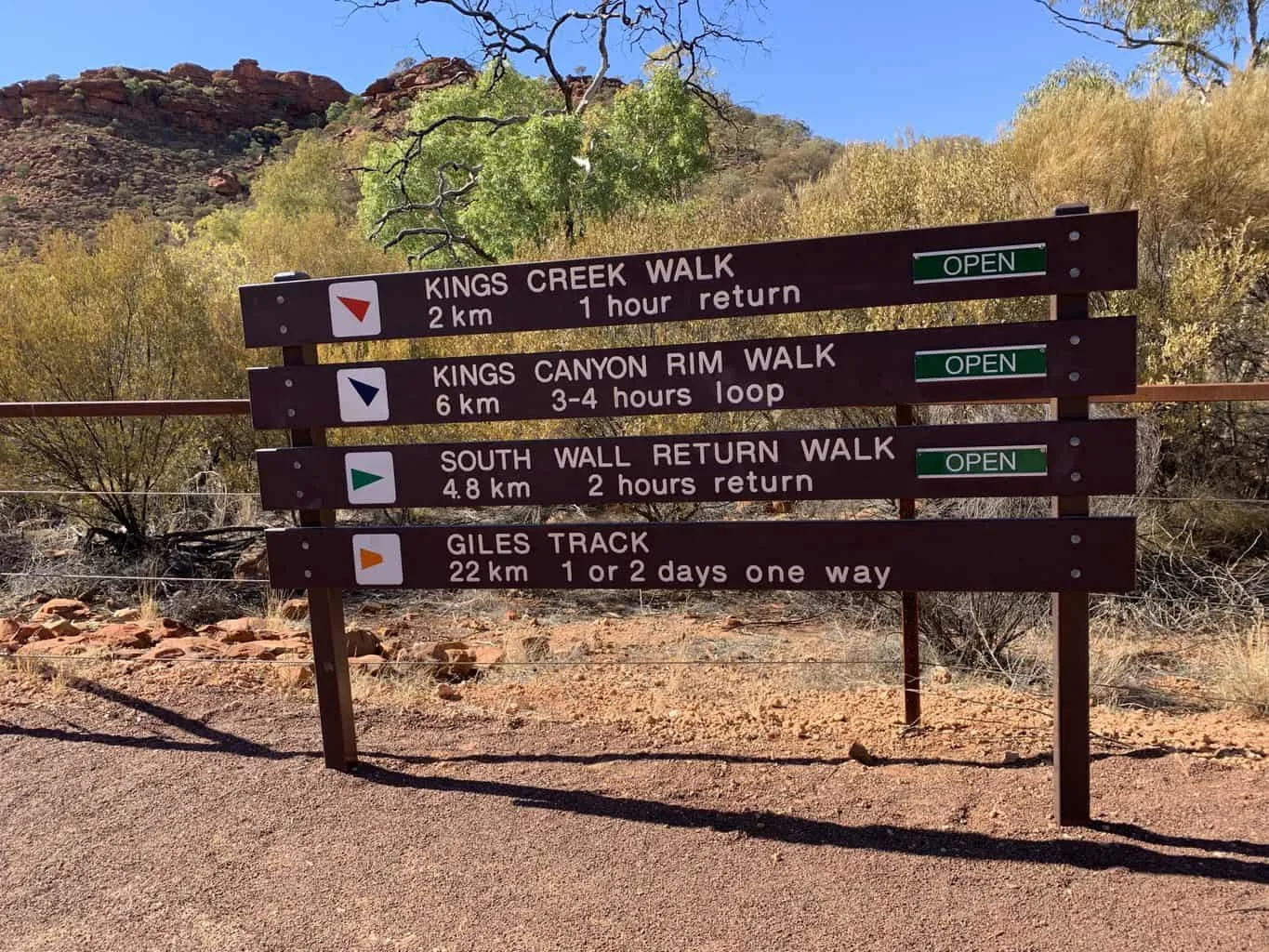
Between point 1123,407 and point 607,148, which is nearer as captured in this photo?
point 1123,407

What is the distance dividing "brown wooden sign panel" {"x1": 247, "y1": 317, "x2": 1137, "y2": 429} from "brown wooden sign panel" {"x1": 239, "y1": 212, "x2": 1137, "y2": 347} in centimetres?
12

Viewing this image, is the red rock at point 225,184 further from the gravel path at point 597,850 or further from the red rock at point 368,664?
the gravel path at point 597,850

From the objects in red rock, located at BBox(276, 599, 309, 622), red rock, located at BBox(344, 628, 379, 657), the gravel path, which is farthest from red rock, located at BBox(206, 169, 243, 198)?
the gravel path

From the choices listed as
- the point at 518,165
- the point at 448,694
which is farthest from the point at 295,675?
the point at 518,165

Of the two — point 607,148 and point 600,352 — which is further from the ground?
point 607,148

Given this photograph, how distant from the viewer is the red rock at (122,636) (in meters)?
5.41

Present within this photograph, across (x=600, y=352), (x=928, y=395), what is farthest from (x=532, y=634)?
(x=928, y=395)

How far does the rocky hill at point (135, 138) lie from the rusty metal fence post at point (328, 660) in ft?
118

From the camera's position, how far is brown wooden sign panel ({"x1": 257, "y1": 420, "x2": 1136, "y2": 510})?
300 cm

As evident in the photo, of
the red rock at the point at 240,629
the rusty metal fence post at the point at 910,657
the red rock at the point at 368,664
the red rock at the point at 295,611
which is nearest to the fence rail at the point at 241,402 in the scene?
the rusty metal fence post at the point at 910,657

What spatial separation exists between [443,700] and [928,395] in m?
2.53

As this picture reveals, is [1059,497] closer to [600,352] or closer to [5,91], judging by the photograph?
[600,352]

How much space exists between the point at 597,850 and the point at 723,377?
4.96ft

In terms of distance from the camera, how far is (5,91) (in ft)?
185
